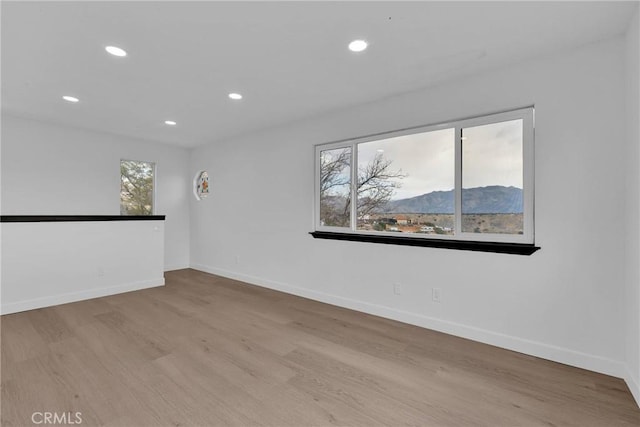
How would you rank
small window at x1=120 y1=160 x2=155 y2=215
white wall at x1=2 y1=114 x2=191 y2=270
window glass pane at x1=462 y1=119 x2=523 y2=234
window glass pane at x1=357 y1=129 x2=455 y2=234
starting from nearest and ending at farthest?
window glass pane at x1=462 y1=119 x2=523 y2=234 < window glass pane at x1=357 y1=129 x2=455 y2=234 < white wall at x1=2 y1=114 x2=191 y2=270 < small window at x1=120 y1=160 x2=155 y2=215

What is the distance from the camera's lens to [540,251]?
8.05 ft

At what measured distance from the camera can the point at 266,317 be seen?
334cm

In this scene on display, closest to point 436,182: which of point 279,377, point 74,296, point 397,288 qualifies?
point 397,288

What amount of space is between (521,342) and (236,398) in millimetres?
2330

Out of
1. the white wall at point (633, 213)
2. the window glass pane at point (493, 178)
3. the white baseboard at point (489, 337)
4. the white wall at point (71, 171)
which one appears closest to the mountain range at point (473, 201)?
the window glass pane at point (493, 178)

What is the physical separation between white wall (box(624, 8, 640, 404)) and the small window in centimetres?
647

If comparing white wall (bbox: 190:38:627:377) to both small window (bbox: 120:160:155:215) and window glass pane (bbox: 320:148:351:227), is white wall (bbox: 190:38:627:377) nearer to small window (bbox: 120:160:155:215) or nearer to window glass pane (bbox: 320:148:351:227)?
window glass pane (bbox: 320:148:351:227)

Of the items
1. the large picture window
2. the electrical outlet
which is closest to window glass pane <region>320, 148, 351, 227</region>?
the large picture window

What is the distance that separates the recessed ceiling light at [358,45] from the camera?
7.46 ft

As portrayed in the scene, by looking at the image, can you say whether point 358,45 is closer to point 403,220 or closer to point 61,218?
point 403,220

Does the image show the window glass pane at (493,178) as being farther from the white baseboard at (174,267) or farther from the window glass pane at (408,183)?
the white baseboard at (174,267)

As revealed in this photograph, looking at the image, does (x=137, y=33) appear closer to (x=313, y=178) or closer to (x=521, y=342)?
(x=313, y=178)

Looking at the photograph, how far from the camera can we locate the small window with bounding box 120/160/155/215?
532 centimetres

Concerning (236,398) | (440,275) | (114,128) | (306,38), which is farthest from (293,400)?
(114,128)
